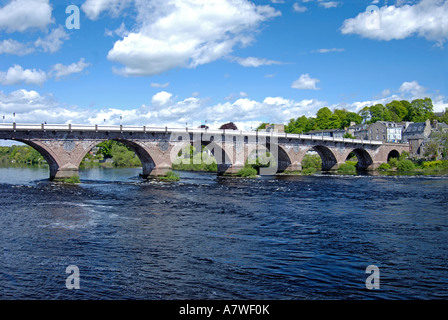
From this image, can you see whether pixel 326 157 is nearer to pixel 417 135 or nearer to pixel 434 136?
pixel 434 136

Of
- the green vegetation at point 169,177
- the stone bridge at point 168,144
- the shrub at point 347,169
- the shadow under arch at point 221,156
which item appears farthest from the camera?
the shrub at point 347,169

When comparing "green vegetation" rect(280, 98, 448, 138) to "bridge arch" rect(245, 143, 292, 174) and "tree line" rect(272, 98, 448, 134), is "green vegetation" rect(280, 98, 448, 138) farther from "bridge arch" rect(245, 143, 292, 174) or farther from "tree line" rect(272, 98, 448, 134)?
"bridge arch" rect(245, 143, 292, 174)

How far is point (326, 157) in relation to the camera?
311 ft

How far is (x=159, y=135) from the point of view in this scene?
62688 mm

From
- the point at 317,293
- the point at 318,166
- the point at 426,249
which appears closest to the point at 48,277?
the point at 317,293

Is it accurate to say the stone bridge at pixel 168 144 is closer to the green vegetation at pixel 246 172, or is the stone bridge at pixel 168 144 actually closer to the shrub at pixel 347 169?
the green vegetation at pixel 246 172

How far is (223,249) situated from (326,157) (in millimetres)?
79195

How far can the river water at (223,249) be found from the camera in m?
14.4

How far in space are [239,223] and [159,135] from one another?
38.7 meters

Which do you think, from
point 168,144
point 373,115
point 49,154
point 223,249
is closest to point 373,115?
point 373,115

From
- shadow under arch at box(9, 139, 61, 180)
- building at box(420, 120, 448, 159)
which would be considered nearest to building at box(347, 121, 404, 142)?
building at box(420, 120, 448, 159)

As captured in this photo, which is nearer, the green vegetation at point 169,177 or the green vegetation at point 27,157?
the green vegetation at point 169,177

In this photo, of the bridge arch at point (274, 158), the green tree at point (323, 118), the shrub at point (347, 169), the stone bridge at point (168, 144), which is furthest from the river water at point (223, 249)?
the green tree at point (323, 118)
